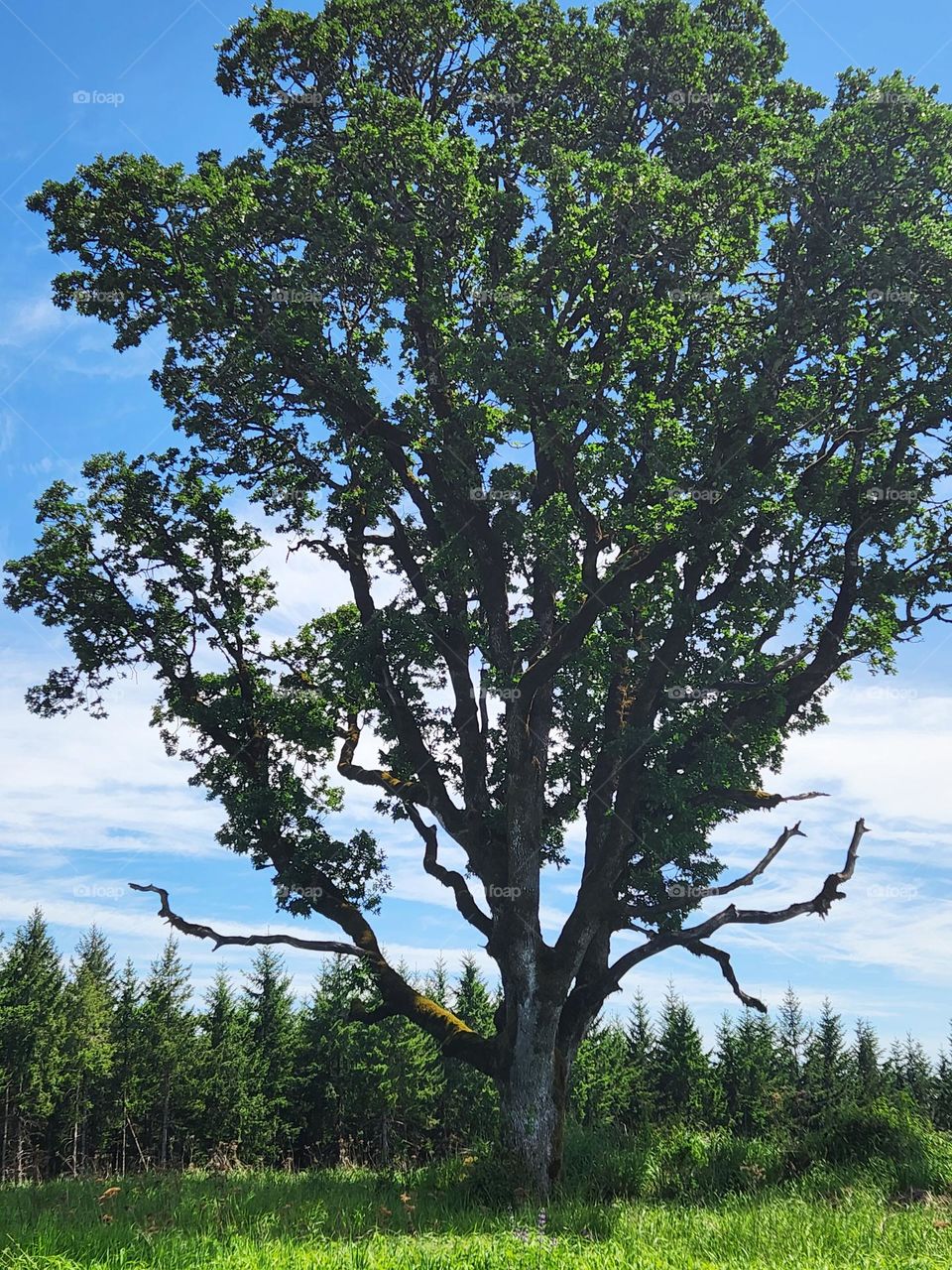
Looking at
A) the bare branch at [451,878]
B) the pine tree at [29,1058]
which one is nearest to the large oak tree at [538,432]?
the bare branch at [451,878]

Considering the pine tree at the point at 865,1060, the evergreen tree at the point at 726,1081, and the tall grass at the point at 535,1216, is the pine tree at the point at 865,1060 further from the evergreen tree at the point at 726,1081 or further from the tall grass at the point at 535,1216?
the tall grass at the point at 535,1216

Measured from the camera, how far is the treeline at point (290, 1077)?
4600cm

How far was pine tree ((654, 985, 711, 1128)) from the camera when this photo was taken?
52250 mm

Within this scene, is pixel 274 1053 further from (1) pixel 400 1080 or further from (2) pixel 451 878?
(2) pixel 451 878

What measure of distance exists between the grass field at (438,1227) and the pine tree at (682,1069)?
3839cm

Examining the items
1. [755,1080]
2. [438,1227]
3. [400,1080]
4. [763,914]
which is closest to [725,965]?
[763,914]

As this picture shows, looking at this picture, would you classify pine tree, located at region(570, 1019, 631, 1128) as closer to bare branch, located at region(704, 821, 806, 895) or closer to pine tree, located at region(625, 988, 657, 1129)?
pine tree, located at region(625, 988, 657, 1129)

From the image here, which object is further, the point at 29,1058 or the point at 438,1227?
the point at 29,1058

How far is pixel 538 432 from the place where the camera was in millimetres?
16719

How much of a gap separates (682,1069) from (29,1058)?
34.9 metres

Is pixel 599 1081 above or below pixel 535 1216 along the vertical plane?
below

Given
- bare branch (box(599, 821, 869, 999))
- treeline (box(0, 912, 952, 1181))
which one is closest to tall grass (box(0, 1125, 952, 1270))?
bare branch (box(599, 821, 869, 999))

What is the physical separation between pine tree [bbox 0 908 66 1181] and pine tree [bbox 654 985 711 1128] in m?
32.4

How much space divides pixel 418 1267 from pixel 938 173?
59.7 feet
